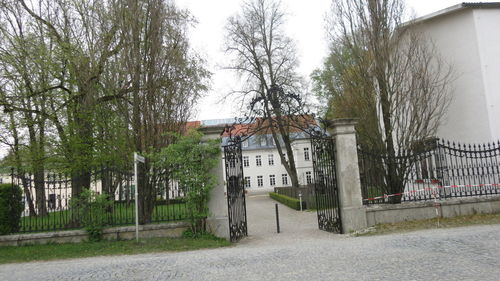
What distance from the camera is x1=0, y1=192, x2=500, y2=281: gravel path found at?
519 centimetres

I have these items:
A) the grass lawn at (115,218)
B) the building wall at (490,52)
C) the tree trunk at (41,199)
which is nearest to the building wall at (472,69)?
the building wall at (490,52)

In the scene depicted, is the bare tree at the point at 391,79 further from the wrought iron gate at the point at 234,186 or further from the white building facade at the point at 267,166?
the white building facade at the point at 267,166

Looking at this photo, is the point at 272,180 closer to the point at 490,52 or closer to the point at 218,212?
the point at 490,52

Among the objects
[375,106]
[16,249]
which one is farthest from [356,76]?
[16,249]

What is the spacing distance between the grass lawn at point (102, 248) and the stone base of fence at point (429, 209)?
430 centimetres

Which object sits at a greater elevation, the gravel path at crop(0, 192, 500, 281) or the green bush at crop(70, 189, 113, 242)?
the green bush at crop(70, 189, 113, 242)

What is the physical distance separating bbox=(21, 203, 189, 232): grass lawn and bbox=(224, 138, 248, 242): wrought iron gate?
4.17 feet

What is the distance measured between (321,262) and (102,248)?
18.4 feet

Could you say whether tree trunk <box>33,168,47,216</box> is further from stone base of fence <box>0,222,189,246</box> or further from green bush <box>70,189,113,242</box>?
Answer: green bush <box>70,189,113,242</box>

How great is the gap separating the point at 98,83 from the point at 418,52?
11948mm

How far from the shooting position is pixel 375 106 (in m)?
11.2

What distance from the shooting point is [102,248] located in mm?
8383

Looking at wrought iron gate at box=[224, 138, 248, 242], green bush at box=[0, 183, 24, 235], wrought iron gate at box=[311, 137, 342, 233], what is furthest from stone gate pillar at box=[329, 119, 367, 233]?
green bush at box=[0, 183, 24, 235]

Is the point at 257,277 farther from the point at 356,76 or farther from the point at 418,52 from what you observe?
the point at 418,52
